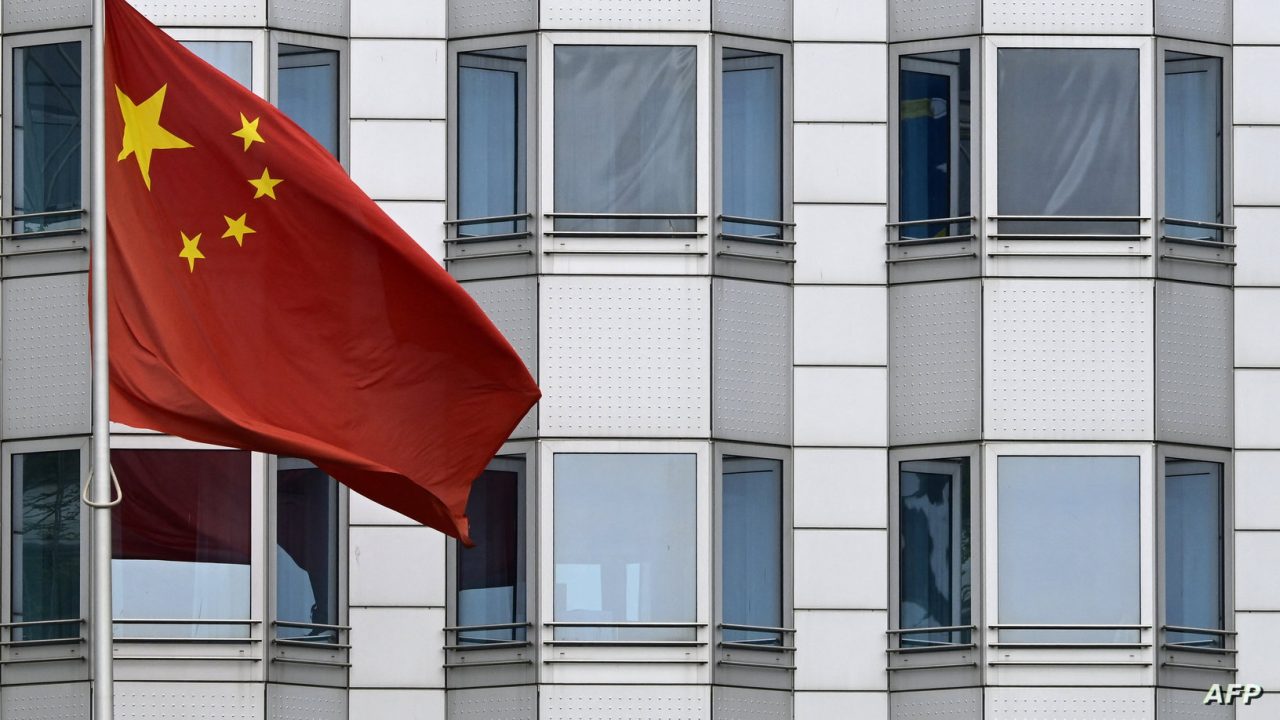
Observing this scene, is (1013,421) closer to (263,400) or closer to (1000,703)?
(1000,703)

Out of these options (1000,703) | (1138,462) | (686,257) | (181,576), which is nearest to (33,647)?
(181,576)

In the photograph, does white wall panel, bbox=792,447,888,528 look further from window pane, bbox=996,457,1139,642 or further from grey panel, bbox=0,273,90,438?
grey panel, bbox=0,273,90,438

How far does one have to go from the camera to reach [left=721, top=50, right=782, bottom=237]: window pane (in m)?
25.1

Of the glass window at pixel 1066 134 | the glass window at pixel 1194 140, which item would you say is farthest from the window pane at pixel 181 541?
the glass window at pixel 1194 140

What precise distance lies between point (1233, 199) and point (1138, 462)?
301cm

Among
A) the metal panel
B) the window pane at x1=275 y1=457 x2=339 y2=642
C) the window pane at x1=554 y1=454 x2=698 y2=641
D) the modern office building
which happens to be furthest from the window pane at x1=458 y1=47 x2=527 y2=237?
the metal panel

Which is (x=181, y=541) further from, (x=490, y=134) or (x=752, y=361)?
(x=752, y=361)

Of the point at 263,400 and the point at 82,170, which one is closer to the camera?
the point at 263,400

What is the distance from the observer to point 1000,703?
24.0m

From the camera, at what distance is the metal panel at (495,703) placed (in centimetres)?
2402

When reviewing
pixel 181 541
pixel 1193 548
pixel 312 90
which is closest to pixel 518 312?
pixel 312 90

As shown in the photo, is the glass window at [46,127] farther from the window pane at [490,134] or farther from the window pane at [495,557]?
the window pane at [495,557]

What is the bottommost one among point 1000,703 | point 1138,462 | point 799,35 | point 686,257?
point 1000,703

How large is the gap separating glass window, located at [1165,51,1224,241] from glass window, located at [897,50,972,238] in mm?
2164
